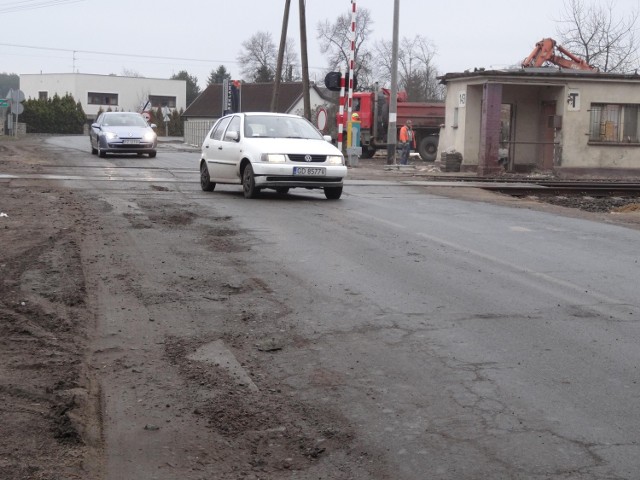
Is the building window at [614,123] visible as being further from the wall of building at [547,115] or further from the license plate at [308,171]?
the license plate at [308,171]

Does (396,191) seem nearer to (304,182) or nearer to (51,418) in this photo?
(304,182)

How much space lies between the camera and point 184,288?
8.12 metres

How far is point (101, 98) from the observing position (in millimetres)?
116000

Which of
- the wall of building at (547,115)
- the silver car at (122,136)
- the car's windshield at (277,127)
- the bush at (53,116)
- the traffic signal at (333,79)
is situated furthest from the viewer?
the bush at (53,116)

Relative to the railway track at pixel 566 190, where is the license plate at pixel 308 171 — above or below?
above

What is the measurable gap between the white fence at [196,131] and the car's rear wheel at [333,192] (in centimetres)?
3227

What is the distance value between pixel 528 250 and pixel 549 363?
522 centimetres

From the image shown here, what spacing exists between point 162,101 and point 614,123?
94.9 metres

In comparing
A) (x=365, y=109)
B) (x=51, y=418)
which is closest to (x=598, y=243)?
(x=51, y=418)

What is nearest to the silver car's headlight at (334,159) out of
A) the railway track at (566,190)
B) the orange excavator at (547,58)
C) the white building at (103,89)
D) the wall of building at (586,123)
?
the railway track at (566,190)

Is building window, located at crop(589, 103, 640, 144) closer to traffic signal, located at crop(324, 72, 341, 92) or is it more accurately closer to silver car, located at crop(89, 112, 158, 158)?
traffic signal, located at crop(324, 72, 341, 92)

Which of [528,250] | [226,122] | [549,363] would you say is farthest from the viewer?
[226,122]

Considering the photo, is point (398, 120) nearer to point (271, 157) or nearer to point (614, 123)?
point (614, 123)

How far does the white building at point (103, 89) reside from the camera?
113688 mm
